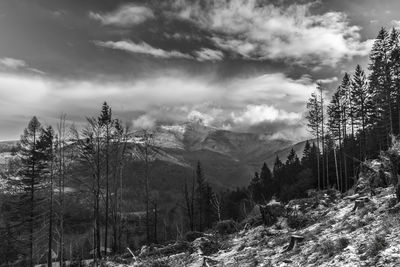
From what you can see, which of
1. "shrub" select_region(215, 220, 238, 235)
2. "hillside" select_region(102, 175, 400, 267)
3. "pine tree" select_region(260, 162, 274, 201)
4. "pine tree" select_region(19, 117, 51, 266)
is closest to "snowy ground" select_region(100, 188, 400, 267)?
"hillside" select_region(102, 175, 400, 267)

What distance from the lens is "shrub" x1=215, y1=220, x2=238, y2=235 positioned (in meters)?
22.6

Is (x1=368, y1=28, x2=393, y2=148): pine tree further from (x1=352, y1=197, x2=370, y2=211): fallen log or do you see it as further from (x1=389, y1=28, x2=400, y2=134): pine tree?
(x1=352, y1=197, x2=370, y2=211): fallen log

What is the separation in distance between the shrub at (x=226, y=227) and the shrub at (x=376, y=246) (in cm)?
1405

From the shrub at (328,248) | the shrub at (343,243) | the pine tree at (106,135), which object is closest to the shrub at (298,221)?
the shrub at (328,248)

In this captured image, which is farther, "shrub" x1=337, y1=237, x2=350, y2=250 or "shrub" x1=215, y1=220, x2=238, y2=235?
"shrub" x1=215, y1=220, x2=238, y2=235

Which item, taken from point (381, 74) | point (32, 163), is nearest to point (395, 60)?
point (381, 74)

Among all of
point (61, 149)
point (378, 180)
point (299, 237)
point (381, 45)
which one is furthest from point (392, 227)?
point (381, 45)

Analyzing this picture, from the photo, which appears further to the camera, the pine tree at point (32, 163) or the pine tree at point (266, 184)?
the pine tree at point (266, 184)

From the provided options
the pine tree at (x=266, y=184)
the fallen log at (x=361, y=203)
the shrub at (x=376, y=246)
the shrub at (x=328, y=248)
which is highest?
the fallen log at (x=361, y=203)

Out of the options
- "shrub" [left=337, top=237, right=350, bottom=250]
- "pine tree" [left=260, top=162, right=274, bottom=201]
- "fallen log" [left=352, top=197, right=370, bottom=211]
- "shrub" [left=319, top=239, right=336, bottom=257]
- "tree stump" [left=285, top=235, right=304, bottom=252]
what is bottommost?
"pine tree" [left=260, top=162, right=274, bottom=201]

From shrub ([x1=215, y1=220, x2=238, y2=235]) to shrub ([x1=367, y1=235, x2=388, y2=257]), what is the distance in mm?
14055

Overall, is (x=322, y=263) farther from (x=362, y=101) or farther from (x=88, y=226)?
(x=88, y=226)

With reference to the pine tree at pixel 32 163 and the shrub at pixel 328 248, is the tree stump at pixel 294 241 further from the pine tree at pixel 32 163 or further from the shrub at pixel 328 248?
the pine tree at pixel 32 163

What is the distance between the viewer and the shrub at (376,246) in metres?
8.68
